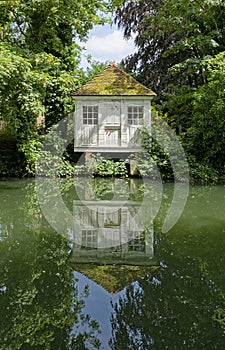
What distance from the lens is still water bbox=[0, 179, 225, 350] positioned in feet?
8.11

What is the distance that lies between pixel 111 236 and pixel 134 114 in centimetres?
1058

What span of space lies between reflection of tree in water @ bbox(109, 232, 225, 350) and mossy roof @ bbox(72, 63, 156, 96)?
12.1 metres

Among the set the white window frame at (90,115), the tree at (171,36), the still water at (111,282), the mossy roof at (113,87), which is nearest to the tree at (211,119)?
the tree at (171,36)

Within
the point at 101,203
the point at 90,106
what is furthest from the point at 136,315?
the point at 90,106

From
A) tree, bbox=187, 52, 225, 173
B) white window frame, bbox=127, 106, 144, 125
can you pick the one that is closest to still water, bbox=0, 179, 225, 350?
tree, bbox=187, 52, 225, 173

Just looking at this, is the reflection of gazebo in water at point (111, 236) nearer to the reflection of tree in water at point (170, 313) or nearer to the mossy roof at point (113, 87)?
the reflection of tree in water at point (170, 313)

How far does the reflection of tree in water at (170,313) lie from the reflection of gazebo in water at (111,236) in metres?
0.61

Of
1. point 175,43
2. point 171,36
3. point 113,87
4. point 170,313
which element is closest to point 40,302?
point 170,313

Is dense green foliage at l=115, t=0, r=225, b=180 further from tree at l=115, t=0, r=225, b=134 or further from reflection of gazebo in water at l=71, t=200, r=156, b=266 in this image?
reflection of gazebo in water at l=71, t=200, r=156, b=266

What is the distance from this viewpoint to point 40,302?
3.00m

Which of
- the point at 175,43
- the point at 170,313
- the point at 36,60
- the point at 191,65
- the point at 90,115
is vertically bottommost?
the point at 170,313

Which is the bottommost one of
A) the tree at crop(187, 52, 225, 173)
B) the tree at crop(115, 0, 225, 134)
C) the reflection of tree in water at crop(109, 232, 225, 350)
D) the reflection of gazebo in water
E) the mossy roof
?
the reflection of tree in water at crop(109, 232, 225, 350)

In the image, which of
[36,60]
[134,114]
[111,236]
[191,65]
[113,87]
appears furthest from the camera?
[191,65]

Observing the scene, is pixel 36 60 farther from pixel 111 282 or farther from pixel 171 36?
pixel 111 282
